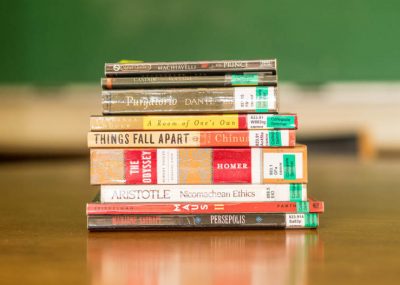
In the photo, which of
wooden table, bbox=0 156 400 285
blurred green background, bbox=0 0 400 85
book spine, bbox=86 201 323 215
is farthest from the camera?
blurred green background, bbox=0 0 400 85

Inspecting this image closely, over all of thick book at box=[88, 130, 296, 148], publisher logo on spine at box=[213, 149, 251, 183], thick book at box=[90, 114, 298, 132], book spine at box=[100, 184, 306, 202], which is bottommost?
book spine at box=[100, 184, 306, 202]

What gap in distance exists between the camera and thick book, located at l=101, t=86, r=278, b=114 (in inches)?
35.5

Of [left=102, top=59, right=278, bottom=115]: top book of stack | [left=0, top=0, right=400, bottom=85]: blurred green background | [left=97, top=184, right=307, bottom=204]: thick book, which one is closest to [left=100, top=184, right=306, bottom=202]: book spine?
[left=97, top=184, right=307, bottom=204]: thick book

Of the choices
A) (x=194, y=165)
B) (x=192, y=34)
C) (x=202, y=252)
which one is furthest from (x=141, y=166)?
(x=192, y=34)

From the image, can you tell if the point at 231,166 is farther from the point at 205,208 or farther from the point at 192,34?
the point at 192,34

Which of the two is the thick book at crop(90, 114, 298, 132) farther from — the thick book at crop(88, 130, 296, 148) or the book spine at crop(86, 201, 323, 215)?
the book spine at crop(86, 201, 323, 215)

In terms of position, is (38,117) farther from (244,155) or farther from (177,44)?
(244,155)

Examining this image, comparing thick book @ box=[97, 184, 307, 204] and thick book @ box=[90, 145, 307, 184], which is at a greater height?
thick book @ box=[90, 145, 307, 184]

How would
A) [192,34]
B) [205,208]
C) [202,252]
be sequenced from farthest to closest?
1. [192,34]
2. [205,208]
3. [202,252]

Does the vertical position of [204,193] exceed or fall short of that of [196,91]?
it falls short

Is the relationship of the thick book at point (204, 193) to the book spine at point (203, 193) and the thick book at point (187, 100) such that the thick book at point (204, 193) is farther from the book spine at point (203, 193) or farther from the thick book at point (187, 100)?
the thick book at point (187, 100)

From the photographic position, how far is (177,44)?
9.39 feet

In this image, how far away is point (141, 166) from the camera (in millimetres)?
902

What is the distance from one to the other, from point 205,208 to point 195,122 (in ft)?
0.45
